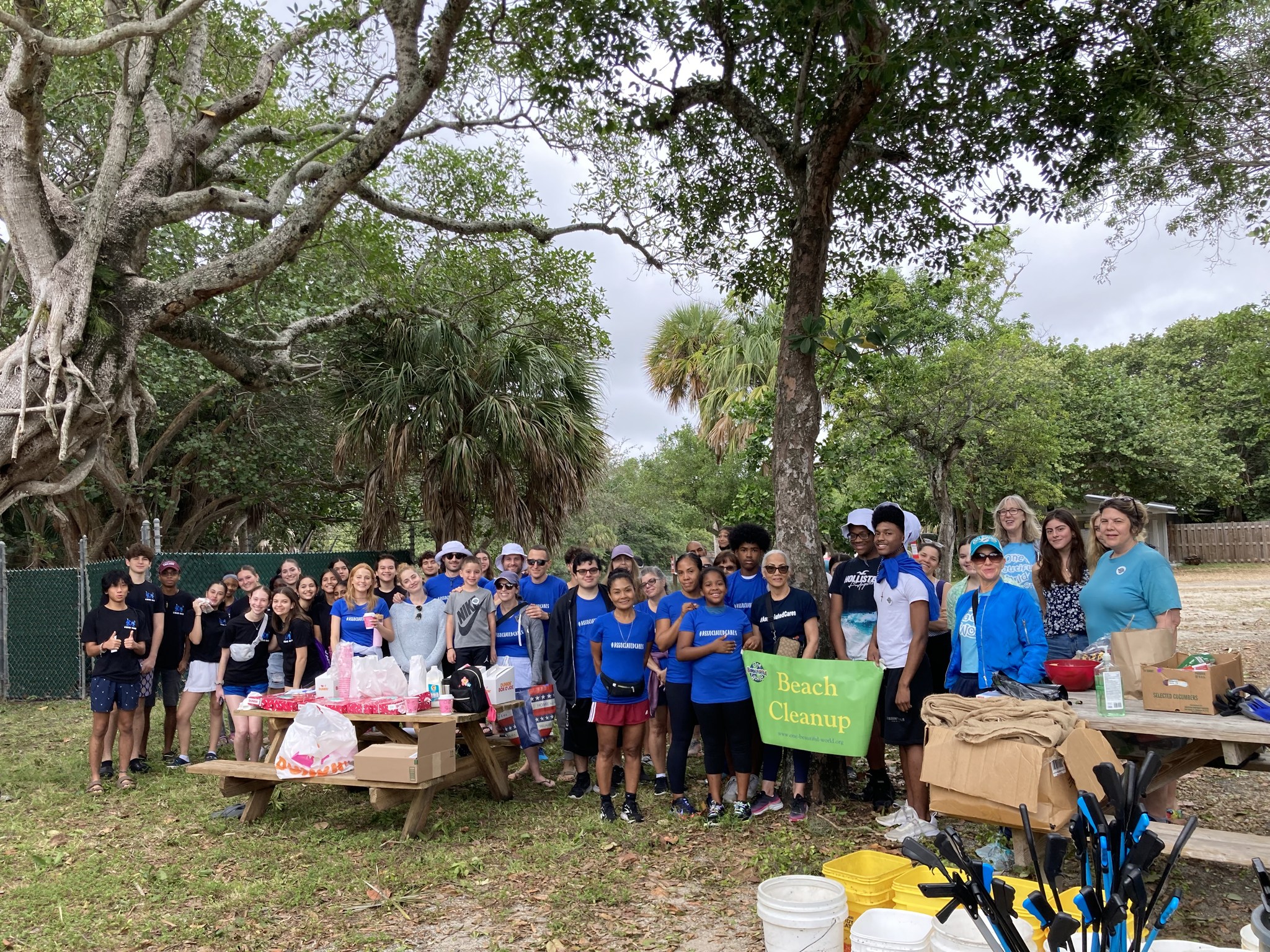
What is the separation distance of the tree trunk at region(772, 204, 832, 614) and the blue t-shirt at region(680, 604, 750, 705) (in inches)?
29.0

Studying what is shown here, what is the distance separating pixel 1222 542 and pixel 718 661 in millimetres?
33544

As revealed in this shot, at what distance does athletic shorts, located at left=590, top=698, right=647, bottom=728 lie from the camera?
20.1 ft

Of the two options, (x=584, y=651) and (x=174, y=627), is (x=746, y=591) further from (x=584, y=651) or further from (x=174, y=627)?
(x=174, y=627)

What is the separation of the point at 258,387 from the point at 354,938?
660cm

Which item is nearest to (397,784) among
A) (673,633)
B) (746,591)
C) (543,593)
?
(673,633)

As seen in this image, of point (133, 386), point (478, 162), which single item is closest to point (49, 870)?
point (133, 386)

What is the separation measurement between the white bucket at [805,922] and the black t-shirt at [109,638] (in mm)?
5999

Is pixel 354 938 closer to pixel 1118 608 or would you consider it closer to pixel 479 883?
pixel 479 883

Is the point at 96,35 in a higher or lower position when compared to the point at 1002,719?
higher

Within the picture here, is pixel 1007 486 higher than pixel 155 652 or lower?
higher

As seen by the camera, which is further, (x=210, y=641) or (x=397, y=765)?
(x=210, y=641)

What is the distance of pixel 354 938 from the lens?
4305 mm

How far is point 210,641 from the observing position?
8.02 m

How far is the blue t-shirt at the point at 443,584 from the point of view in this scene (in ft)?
25.8
